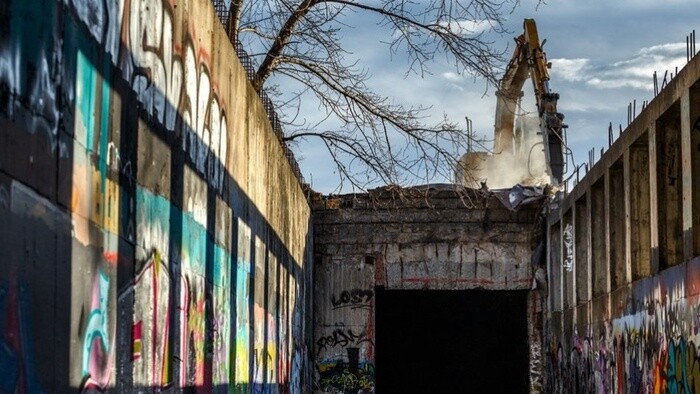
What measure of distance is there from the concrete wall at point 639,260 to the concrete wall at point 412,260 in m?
1.53

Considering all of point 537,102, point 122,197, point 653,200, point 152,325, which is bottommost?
point 152,325

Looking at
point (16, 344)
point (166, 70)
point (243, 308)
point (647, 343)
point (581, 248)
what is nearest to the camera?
point (16, 344)

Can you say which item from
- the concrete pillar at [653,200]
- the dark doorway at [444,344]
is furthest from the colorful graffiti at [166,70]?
the dark doorway at [444,344]

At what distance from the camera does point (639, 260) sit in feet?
50.5

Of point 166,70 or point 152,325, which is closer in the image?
point 152,325

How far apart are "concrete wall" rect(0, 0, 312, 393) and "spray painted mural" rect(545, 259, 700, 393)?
15.4 ft

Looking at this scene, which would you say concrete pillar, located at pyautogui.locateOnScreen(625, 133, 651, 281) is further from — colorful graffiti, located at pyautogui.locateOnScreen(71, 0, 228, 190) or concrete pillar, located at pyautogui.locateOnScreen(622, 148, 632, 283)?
colorful graffiti, located at pyautogui.locateOnScreen(71, 0, 228, 190)

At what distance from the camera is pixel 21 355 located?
439cm

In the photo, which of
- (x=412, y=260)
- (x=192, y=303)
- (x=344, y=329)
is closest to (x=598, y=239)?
(x=412, y=260)

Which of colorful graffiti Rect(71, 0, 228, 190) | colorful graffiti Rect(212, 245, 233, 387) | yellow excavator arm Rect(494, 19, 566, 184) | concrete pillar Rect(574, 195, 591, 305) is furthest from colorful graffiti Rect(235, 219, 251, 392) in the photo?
yellow excavator arm Rect(494, 19, 566, 184)

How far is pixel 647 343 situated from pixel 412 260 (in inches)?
372

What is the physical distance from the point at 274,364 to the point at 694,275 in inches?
246

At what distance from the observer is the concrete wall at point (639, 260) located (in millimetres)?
11977

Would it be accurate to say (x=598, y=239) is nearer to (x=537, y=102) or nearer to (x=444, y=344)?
(x=537, y=102)
